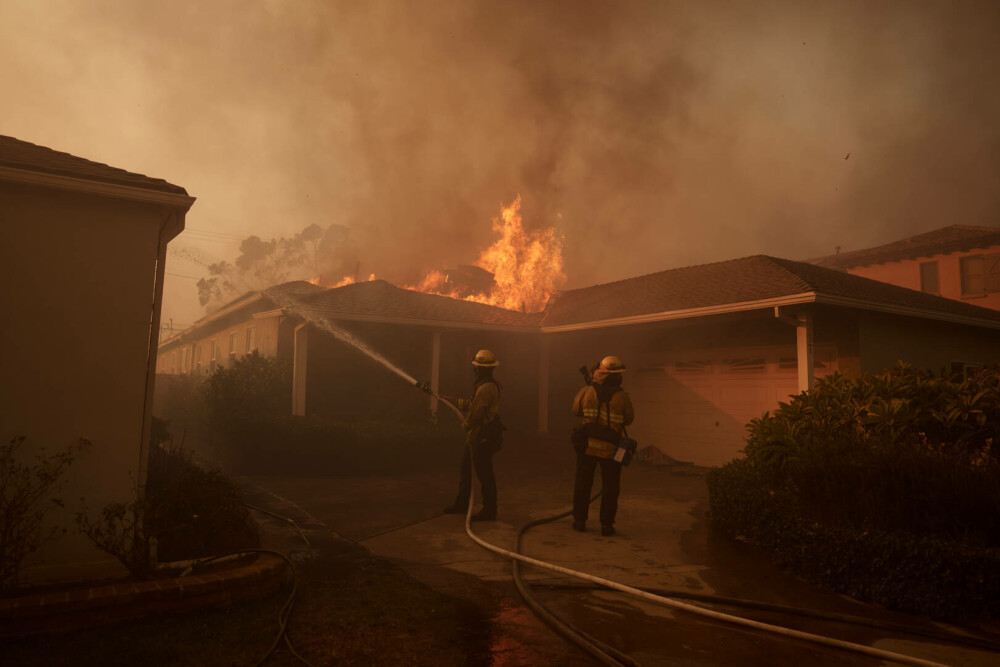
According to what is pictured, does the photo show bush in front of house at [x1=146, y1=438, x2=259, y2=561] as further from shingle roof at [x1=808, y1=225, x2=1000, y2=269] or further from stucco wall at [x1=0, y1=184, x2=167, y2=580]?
shingle roof at [x1=808, y1=225, x2=1000, y2=269]

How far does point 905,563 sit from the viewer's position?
4.42 metres

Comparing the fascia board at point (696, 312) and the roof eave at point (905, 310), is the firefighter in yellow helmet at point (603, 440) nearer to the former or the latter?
the fascia board at point (696, 312)

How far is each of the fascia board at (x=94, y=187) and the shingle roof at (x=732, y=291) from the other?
8.87 meters

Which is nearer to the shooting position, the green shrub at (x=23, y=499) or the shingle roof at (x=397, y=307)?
the green shrub at (x=23, y=499)

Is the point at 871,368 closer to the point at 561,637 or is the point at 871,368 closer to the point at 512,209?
the point at 561,637

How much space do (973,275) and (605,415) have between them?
26296mm

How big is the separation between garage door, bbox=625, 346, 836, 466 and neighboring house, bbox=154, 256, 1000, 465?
27mm

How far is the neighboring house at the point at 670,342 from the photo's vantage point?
10.9m

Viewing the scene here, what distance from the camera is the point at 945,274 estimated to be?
26.5 m

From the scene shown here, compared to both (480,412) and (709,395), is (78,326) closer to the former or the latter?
(480,412)

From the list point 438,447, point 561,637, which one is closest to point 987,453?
point 561,637

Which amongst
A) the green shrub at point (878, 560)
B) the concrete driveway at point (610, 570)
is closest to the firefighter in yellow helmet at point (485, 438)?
the concrete driveway at point (610, 570)

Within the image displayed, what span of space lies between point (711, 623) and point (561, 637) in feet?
3.50

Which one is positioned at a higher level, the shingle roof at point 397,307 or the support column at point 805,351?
the shingle roof at point 397,307
